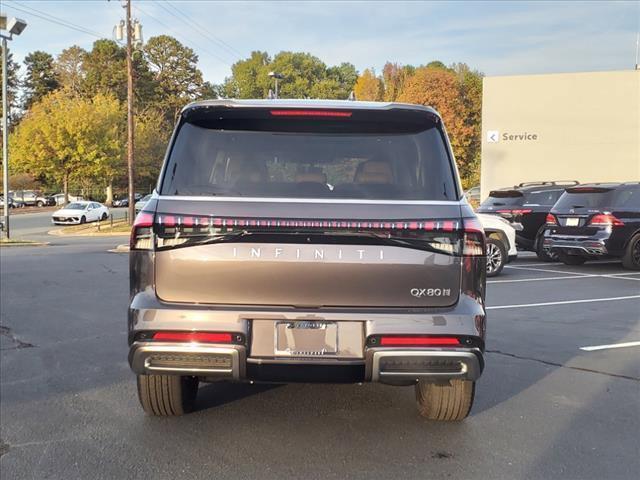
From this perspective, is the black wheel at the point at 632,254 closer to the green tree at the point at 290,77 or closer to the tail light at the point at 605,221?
the tail light at the point at 605,221

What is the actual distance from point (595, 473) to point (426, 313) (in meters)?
1.34

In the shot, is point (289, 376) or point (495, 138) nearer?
point (289, 376)

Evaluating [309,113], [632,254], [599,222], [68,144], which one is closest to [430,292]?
[309,113]

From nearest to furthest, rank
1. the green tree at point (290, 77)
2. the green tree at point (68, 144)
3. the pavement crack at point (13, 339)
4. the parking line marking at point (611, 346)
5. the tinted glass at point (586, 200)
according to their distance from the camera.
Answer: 1. the parking line marking at point (611, 346)
2. the pavement crack at point (13, 339)
3. the tinted glass at point (586, 200)
4. the green tree at point (68, 144)
5. the green tree at point (290, 77)

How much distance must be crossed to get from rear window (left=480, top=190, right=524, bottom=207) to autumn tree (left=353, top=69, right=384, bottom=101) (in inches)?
1503

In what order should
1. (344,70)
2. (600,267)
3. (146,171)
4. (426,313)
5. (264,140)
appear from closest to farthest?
1. (426,313)
2. (264,140)
3. (600,267)
4. (146,171)
5. (344,70)

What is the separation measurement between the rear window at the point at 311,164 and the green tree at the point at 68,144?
46.5 m

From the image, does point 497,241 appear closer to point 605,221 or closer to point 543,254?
point 605,221

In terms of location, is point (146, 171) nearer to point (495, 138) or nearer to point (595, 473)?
point (495, 138)

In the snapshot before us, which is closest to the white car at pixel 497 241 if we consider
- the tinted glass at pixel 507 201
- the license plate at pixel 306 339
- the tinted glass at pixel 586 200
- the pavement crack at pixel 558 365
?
the tinted glass at pixel 586 200

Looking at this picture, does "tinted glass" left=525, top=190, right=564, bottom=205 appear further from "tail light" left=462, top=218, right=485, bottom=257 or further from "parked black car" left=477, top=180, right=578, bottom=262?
"tail light" left=462, top=218, right=485, bottom=257

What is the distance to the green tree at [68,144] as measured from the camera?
47.0 meters

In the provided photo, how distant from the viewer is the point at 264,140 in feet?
12.9

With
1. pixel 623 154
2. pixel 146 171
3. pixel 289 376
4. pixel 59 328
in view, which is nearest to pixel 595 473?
pixel 289 376
